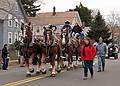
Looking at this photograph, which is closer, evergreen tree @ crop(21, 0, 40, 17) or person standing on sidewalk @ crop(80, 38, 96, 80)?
person standing on sidewalk @ crop(80, 38, 96, 80)

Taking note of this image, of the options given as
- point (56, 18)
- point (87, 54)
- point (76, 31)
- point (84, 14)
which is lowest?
point (87, 54)

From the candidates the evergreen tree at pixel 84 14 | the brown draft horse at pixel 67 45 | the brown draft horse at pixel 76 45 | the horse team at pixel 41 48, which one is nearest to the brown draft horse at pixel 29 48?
the horse team at pixel 41 48

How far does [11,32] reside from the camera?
6203 cm

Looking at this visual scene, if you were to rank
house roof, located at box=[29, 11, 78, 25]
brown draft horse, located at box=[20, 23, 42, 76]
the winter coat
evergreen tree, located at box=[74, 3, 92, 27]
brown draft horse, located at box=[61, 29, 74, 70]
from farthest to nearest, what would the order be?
evergreen tree, located at box=[74, 3, 92, 27] < house roof, located at box=[29, 11, 78, 25] < brown draft horse, located at box=[61, 29, 74, 70] < brown draft horse, located at box=[20, 23, 42, 76] < the winter coat

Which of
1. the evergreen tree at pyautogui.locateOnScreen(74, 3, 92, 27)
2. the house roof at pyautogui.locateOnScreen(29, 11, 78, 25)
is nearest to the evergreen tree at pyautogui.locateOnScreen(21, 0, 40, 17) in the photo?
the house roof at pyautogui.locateOnScreen(29, 11, 78, 25)

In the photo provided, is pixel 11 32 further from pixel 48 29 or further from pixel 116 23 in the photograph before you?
pixel 116 23

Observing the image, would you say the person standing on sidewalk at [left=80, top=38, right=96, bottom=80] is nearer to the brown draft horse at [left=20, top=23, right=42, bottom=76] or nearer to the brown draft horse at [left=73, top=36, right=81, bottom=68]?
the brown draft horse at [left=20, top=23, right=42, bottom=76]

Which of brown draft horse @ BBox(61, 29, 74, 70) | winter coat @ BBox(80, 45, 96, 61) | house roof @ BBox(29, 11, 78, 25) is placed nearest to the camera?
winter coat @ BBox(80, 45, 96, 61)

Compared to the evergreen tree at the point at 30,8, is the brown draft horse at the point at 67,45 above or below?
below

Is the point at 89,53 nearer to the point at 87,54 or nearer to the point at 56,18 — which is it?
the point at 87,54

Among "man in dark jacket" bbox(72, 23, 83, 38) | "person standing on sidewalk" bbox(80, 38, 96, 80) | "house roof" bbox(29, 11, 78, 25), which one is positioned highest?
"house roof" bbox(29, 11, 78, 25)

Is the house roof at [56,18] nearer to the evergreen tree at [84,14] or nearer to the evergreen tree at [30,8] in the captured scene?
the evergreen tree at [84,14]

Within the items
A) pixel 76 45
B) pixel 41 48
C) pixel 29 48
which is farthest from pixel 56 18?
pixel 29 48

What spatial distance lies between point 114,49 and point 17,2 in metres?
20.6
